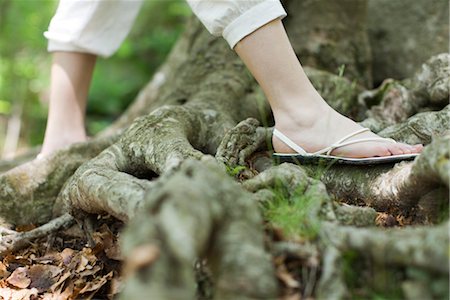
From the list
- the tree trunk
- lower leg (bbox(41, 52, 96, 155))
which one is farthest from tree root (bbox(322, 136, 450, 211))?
lower leg (bbox(41, 52, 96, 155))

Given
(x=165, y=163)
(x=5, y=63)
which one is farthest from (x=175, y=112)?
(x=5, y=63)

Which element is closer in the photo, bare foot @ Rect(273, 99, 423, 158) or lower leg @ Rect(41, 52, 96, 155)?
bare foot @ Rect(273, 99, 423, 158)

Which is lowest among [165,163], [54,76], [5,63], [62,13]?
[5,63]

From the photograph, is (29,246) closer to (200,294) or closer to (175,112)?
(175,112)

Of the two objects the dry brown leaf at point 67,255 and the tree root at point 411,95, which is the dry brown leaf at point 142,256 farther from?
the tree root at point 411,95

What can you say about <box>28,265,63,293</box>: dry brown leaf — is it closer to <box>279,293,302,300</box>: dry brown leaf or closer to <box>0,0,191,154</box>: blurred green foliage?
<box>279,293,302,300</box>: dry brown leaf

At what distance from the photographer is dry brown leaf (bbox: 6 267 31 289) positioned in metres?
2.26

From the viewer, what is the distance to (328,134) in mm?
2211

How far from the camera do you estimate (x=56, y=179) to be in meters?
2.91

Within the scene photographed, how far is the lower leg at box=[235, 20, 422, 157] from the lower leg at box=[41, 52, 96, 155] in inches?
49.1

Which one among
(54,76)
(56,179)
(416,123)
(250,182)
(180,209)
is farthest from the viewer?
(54,76)

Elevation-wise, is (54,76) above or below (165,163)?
above

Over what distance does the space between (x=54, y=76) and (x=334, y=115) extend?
1.62 meters

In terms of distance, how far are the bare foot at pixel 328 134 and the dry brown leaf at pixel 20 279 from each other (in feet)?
3.90
